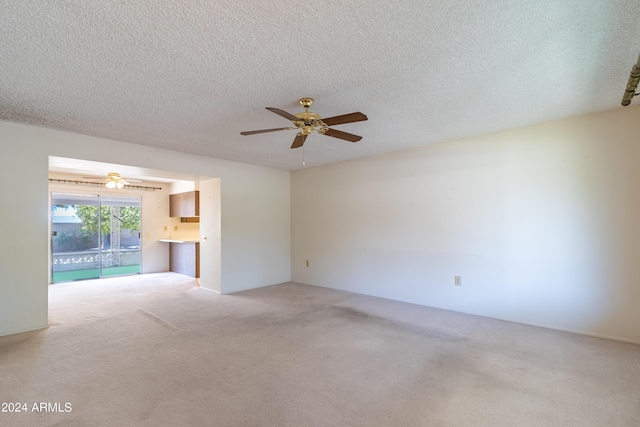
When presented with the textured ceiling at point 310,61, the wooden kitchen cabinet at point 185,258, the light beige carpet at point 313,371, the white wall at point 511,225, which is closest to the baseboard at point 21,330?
the light beige carpet at point 313,371

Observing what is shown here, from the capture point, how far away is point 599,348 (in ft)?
9.64

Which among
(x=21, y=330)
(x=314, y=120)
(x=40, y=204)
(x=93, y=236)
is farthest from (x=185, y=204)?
(x=314, y=120)

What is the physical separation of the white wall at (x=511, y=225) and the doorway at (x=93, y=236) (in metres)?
5.52

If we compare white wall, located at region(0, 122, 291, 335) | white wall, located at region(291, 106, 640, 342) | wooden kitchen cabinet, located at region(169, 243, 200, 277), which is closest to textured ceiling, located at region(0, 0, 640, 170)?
white wall, located at region(0, 122, 291, 335)

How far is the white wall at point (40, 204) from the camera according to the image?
3422 millimetres

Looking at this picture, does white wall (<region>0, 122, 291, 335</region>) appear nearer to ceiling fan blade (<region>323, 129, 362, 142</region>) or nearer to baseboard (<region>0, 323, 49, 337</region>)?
baseboard (<region>0, 323, 49, 337</region>)

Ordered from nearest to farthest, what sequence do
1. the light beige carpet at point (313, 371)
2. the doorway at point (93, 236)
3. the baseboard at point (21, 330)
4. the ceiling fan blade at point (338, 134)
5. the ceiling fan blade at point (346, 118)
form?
the light beige carpet at point (313, 371), the ceiling fan blade at point (346, 118), the ceiling fan blade at point (338, 134), the baseboard at point (21, 330), the doorway at point (93, 236)

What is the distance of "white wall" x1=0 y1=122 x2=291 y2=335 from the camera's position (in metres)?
3.42

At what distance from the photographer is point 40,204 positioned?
3635mm

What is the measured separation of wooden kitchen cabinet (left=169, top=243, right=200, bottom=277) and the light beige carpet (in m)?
2.74

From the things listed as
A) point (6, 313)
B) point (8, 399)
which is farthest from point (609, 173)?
point (6, 313)

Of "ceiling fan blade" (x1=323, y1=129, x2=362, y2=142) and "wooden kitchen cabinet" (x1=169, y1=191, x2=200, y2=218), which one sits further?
"wooden kitchen cabinet" (x1=169, y1=191, x2=200, y2=218)

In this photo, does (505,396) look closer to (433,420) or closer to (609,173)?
(433,420)

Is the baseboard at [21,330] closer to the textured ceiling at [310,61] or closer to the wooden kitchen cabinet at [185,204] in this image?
the textured ceiling at [310,61]
